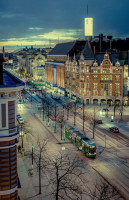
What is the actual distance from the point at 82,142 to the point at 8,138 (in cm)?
2659

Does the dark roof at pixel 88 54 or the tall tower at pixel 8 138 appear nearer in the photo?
the tall tower at pixel 8 138

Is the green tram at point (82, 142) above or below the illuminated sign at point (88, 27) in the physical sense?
below

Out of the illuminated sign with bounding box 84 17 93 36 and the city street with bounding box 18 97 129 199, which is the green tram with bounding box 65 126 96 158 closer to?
the city street with bounding box 18 97 129 199

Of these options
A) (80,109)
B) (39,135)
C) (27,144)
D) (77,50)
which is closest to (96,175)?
(27,144)

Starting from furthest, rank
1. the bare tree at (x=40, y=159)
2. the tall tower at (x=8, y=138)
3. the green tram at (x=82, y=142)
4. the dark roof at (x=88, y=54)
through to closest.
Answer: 1. the dark roof at (x=88, y=54)
2. the green tram at (x=82, y=142)
3. the bare tree at (x=40, y=159)
4. the tall tower at (x=8, y=138)

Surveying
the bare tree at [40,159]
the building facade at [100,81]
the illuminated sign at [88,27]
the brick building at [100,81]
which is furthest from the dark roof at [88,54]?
the illuminated sign at [88,27]

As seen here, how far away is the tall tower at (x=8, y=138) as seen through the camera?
24.0 meters

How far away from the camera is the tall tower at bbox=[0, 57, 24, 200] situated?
23953mm

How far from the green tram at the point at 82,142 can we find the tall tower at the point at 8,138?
903 inches

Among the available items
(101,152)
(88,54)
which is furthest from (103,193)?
(88,54)

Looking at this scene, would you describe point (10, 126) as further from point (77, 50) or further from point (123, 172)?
point (77, 50)

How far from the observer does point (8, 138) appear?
942 inches

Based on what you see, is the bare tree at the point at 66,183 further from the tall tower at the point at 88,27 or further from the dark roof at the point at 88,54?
the tall tower at the point at 88,27

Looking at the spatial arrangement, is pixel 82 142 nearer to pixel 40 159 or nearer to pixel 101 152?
pixel 101 152
